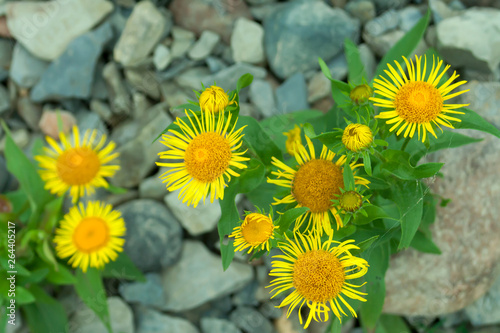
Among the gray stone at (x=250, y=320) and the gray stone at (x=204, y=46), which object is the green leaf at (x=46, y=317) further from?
the gray stone at (x=204, y=46)

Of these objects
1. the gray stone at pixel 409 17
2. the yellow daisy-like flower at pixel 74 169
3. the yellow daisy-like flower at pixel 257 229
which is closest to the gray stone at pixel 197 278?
the yellow daisy-like flower at pixel 74 169

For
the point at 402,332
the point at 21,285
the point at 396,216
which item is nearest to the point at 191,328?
the point at 21,285

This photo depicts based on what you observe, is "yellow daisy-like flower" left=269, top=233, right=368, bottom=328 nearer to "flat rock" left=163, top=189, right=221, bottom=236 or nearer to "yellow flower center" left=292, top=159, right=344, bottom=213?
"yellow flower center" left=292, top=159, right=344, bottom=213

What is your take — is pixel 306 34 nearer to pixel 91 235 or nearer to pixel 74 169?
pixel 74 169

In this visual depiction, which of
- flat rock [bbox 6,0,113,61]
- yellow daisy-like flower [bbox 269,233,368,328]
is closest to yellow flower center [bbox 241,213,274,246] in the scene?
yellow daisy-like flower [bbox 269,233,368,328]

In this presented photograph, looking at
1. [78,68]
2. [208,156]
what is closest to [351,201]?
[208,156]

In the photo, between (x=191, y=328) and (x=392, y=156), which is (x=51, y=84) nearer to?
(x=191, y=328)
